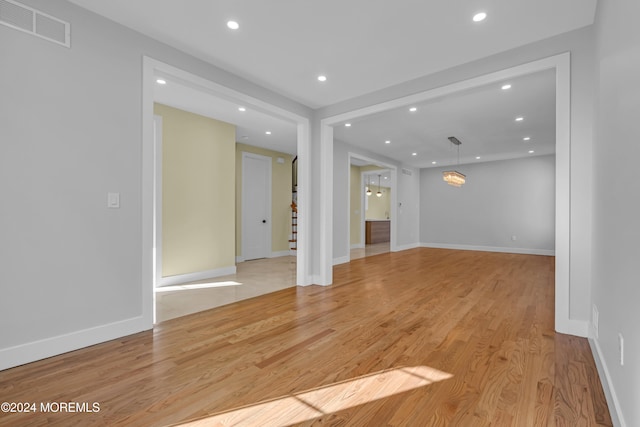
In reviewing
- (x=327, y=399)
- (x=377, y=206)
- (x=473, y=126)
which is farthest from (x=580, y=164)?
(x=377, y=206)

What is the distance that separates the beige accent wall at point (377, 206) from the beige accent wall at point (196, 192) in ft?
32.4

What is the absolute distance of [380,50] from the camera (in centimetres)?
308

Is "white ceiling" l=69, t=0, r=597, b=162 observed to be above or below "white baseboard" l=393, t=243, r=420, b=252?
above

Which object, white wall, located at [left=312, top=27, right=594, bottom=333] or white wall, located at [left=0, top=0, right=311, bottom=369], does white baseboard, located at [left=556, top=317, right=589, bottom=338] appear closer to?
white wall, located at [left=312, top=27, right=594, bottom=333]

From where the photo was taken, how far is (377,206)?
14.8 metres

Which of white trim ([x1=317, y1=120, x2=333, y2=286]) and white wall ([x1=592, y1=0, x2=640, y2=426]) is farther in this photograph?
white trim ([x1=317, y1=120, x2=333, y2=286])

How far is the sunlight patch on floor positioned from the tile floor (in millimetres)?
1932

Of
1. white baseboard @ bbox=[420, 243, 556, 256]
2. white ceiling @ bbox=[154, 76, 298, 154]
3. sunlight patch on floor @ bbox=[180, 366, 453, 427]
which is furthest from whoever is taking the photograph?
white baseboard @ bbox=[420, 243, 556, 256]

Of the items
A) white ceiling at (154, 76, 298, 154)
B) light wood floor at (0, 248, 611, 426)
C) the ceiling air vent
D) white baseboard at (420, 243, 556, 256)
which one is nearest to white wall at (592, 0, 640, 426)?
light wood floor at (0, 248, 611, 426)

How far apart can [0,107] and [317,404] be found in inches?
117

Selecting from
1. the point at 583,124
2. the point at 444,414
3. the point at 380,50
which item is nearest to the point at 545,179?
the point at 583,124

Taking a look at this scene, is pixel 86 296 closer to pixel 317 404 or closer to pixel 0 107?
pixel 0 107

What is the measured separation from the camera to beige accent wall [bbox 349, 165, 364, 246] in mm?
9469

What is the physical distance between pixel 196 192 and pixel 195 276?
4.76 feet
